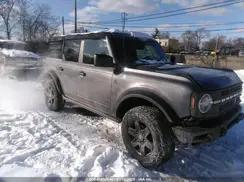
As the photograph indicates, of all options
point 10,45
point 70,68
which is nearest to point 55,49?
point 70,68

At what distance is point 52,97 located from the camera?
259 inches

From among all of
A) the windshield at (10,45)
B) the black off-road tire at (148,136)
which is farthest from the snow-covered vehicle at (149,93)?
the windshield at (10,45)

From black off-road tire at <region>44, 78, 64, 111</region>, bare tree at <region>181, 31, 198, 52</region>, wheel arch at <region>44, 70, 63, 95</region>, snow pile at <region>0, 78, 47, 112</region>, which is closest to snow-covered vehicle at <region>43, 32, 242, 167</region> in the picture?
wheel arch at <region>44, 70, 63, 95</region>

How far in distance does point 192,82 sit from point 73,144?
90.4 inches

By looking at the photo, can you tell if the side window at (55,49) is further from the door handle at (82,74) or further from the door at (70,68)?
the door handle at (82,74)

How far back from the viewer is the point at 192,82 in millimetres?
3359

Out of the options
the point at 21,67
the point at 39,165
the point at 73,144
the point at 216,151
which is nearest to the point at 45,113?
the point at 73,144

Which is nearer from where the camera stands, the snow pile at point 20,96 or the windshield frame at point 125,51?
the windshield frame at point 125,51

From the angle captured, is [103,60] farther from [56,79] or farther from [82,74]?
[56,79]

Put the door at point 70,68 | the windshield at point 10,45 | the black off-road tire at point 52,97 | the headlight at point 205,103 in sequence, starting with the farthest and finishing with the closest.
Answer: the windshield at point 10,45
the black off-road tire at point 52,97
the door at point 70,68
the headlight at point 205,103

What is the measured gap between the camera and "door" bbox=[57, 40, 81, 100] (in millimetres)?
5441

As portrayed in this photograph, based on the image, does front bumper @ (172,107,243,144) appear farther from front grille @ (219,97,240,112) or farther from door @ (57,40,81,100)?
door @ (57,40,81,100)

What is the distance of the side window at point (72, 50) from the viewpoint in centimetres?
548

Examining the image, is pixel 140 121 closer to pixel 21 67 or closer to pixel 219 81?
pixel 219 81
